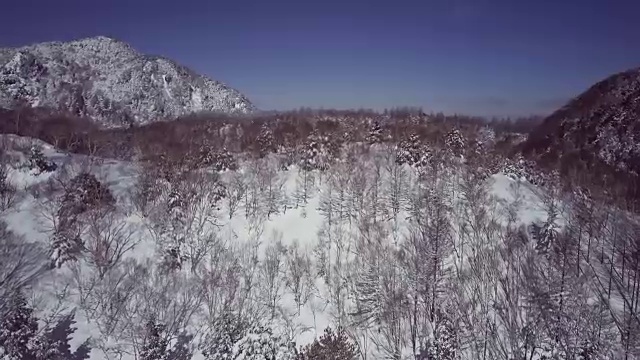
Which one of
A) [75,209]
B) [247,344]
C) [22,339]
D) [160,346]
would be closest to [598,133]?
[247,344]

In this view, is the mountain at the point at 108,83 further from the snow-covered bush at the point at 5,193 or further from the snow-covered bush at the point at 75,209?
the snow-covered bush at the point at 75,209

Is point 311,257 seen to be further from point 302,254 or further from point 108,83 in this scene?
point 108,83

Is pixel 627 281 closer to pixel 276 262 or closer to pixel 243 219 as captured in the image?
pixel 276 262

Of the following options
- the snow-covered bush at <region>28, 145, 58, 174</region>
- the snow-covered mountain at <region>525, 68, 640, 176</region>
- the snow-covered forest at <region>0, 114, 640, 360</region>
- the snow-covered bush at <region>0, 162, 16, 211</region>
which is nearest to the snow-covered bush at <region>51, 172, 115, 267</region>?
the snow-covered forest at <region>0, 114, 640, 360</region>

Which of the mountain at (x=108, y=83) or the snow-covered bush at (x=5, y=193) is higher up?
the mountain at (x=108, y=83)

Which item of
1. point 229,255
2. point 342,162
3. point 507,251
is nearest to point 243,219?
point 229,255

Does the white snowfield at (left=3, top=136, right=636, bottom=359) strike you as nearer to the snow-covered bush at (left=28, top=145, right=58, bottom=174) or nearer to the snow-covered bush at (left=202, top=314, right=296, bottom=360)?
the snow-covered bush at (left=202, top=314, right=296, bottom=360)

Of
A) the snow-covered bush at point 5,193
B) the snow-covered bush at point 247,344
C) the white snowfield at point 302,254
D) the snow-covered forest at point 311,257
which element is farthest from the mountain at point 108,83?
the snow-covered bush at point 247,344

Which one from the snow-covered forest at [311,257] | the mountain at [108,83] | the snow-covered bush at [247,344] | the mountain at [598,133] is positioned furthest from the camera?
the mountain at [108,83]
